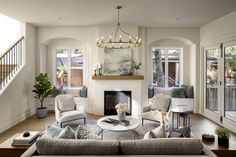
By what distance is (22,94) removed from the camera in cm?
667

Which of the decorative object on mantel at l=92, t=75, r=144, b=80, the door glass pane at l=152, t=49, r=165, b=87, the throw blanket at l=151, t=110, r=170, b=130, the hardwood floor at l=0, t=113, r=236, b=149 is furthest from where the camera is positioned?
the door glass pane at l=152, t=49, r=165, b=87

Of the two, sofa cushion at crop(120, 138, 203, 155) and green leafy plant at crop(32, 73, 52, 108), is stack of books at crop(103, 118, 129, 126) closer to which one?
sofa cushion at crop(120, 138, 203, 155)

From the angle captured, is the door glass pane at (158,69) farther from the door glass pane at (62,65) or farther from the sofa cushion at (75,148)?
the sofa cushion at (75,148)

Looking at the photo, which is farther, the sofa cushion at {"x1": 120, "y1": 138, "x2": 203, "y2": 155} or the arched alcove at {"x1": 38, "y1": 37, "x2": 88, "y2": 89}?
the arched alcove at {"x1": 38, "y1": 37, "x2": 88, "y2": 89}

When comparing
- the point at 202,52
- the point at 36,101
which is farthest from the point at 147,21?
the point at 36,101

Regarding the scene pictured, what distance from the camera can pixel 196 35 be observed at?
25.2 feet

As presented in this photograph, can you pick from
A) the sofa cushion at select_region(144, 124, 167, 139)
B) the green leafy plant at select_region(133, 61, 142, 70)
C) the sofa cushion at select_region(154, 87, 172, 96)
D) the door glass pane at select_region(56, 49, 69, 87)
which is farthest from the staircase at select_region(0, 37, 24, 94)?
the sofa cushion at select_region(154, 87, 172, 96)

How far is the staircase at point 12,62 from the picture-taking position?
6208mm

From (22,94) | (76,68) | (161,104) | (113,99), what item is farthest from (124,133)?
(76,68)

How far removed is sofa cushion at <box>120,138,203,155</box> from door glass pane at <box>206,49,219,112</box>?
15.5 ft

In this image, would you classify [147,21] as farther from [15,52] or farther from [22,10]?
[15,52]

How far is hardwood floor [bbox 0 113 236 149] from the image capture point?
543 cm

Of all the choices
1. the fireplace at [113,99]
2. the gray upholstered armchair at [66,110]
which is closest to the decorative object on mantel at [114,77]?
the fireplace at [113,99]

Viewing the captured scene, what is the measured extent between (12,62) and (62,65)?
2015 millimetres
